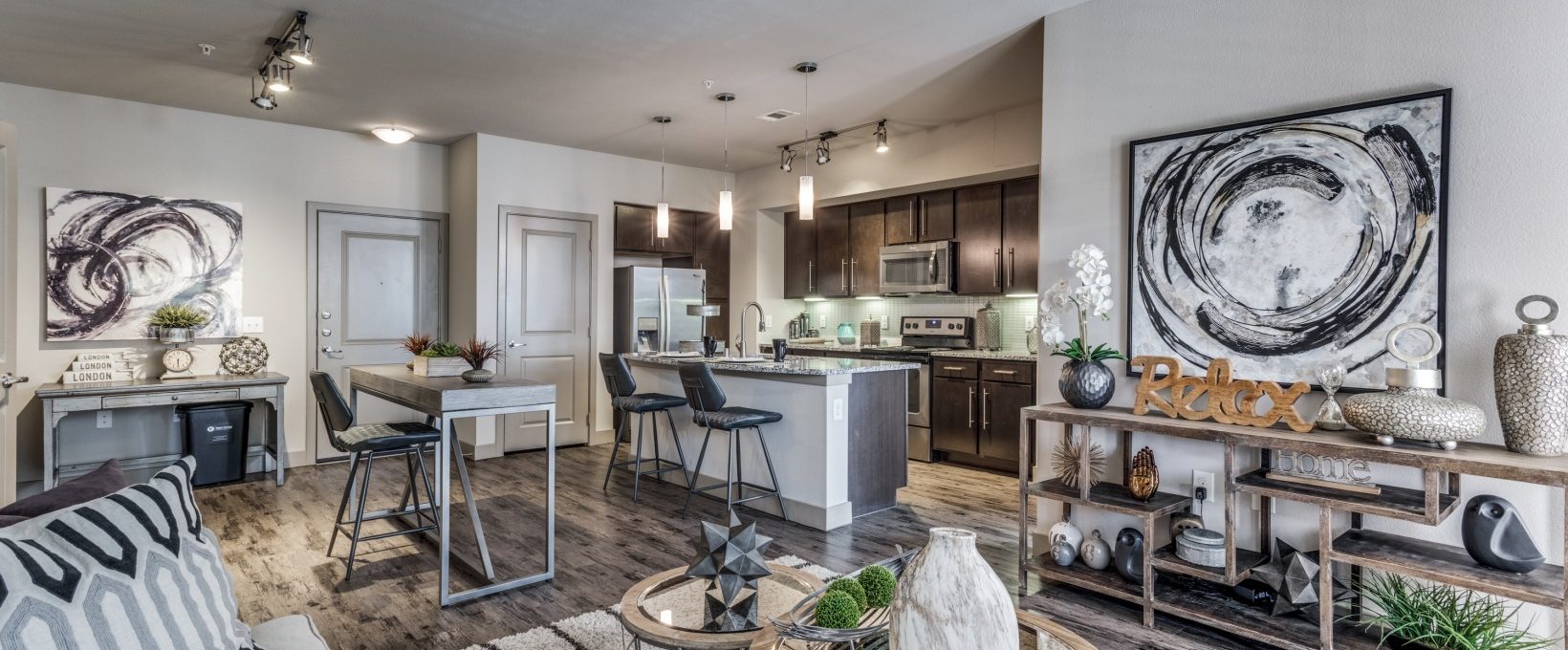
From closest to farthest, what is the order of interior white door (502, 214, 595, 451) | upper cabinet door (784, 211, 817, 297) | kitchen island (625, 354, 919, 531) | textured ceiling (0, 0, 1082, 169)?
textured ceiling (0, 0, 1082, 169), kitchen island (625, 354, 919, 531), interior white door (502, 214, 595, 451), upper cabinet door (784, 211, 817, 297)

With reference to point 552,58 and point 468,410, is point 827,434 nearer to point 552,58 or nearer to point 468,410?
point 468,410

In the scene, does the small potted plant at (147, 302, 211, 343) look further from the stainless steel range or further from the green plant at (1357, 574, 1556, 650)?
the green plant at (1357, 574, 1556, 650)

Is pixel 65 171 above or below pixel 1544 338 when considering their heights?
above

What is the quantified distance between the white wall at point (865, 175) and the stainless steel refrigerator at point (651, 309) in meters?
0.73

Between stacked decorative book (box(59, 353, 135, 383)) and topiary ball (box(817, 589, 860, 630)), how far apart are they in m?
5.26

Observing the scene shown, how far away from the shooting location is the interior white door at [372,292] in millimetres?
5605

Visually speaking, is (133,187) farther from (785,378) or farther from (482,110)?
(785,378)

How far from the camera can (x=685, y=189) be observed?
704cm

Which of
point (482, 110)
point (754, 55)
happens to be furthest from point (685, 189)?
point (754, 55)

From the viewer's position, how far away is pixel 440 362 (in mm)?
3305

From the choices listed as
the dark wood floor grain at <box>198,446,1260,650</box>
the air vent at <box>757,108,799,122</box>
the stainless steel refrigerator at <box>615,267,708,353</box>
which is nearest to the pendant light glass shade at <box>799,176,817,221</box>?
the air vent at <box>757,108,799,122</box>

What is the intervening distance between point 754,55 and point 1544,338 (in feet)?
10.8

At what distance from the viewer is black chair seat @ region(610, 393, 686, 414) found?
451cm

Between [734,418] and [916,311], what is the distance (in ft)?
9.66
